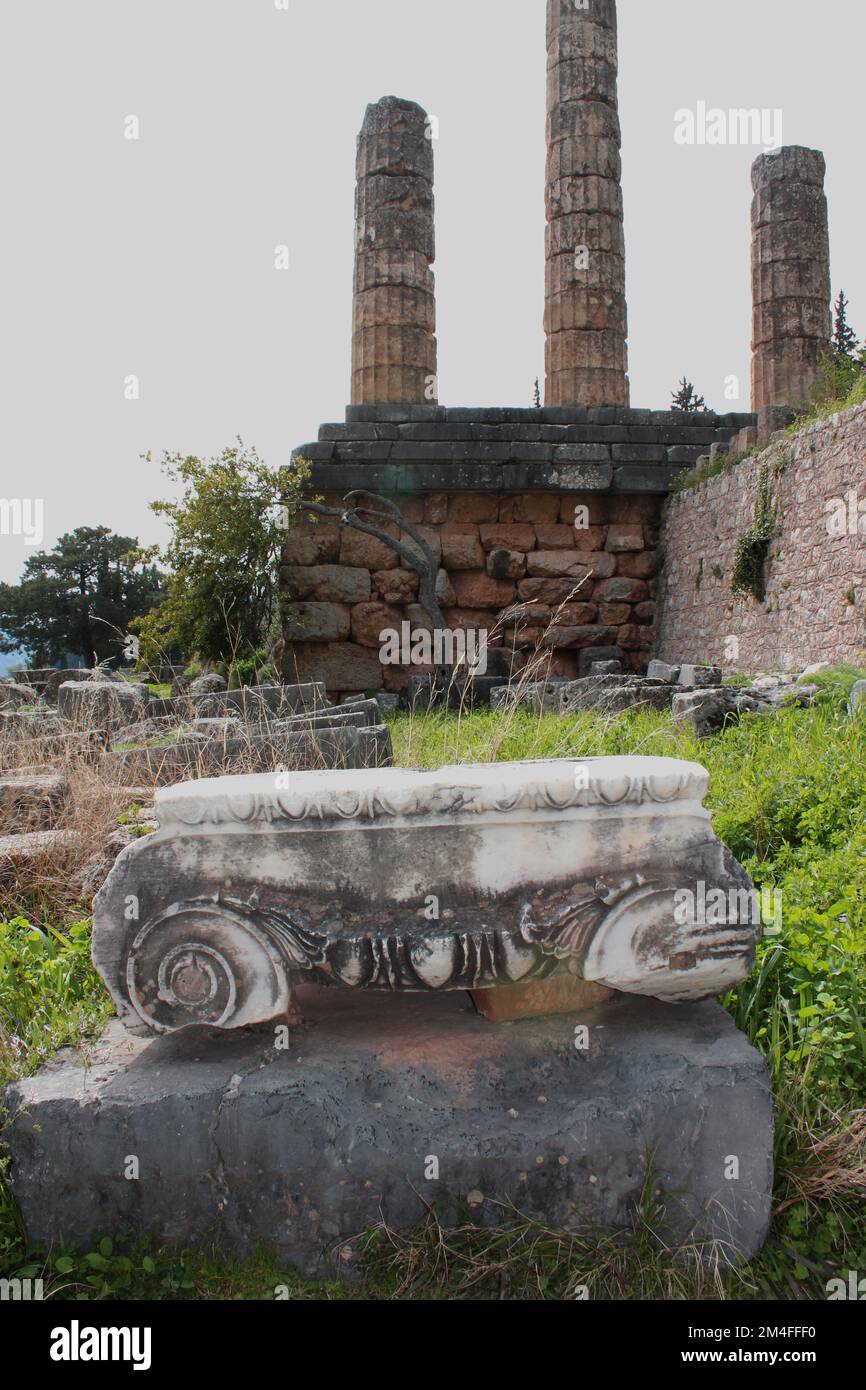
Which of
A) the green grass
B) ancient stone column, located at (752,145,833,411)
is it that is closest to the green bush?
the green grass

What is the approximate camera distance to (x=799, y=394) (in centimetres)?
1301

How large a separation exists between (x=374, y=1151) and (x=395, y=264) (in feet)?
41.2

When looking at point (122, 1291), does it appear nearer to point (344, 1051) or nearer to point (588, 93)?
Result: point (344, 1051)

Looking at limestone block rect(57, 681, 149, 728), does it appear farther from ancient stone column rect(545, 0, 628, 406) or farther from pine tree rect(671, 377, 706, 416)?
pine tree rect(671, 377, 706, 416)

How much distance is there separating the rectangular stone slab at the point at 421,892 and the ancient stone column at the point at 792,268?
11907mm

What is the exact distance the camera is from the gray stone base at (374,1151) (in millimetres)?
2389

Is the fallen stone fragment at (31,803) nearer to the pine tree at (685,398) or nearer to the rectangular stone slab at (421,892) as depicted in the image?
the rectangular stone slab at (421,892)

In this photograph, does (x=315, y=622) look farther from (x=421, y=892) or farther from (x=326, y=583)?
(x=421, y=892)

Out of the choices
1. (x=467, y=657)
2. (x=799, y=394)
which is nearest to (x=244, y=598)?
(x=467, y=657)

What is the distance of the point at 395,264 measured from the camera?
1300 centimetres

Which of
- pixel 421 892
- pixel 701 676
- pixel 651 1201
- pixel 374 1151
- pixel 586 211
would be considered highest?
pixel 586 211

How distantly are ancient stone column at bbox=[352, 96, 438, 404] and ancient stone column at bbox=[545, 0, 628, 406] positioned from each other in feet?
5.65

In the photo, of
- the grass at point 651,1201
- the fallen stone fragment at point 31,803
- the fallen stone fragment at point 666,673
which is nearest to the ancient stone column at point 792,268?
the fallen stone fragment at point 666,673

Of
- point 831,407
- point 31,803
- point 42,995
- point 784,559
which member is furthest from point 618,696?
point 42,995
